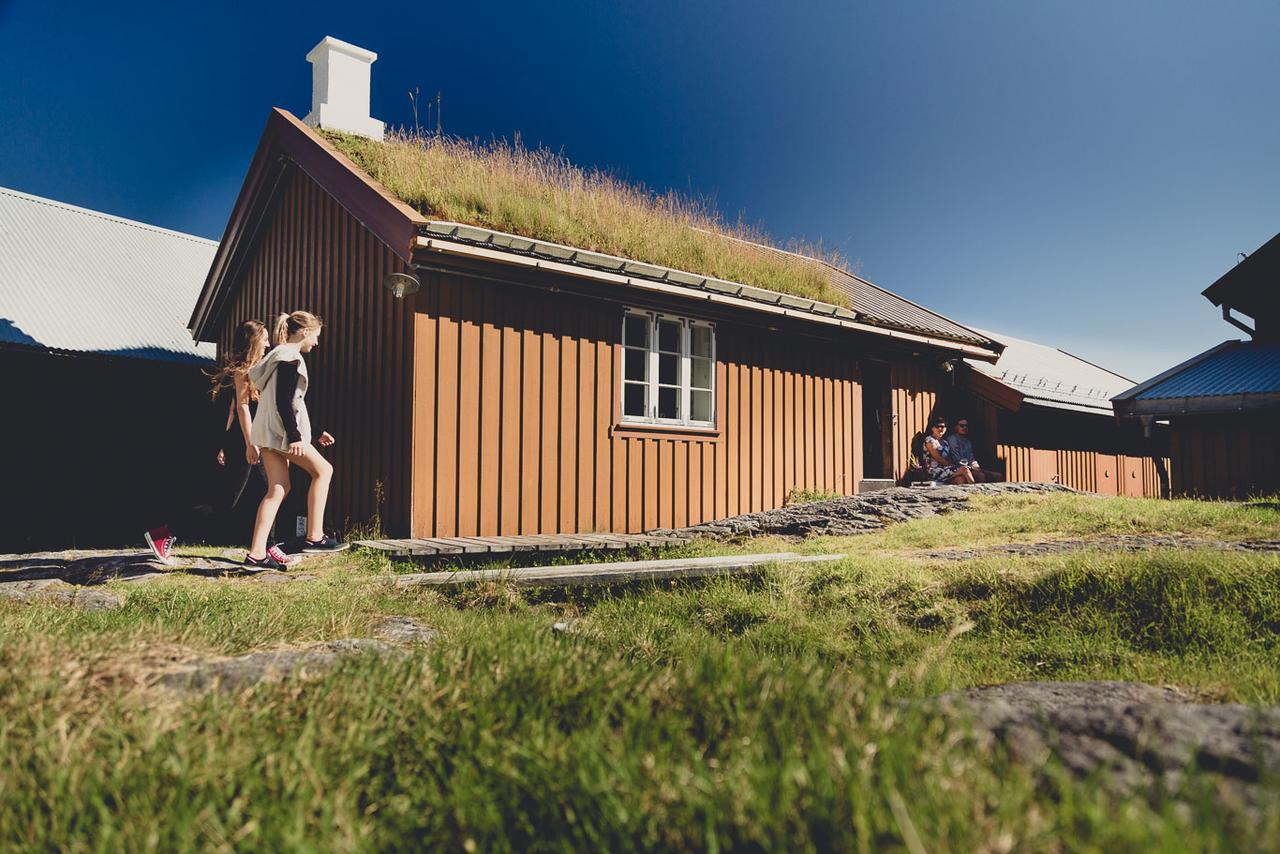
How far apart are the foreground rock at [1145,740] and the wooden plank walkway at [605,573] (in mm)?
3416

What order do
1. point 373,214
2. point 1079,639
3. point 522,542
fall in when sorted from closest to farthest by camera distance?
point 1079,639, point 522,542, point 373,214

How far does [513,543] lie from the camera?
6953 millimetres

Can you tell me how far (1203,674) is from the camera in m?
3.09

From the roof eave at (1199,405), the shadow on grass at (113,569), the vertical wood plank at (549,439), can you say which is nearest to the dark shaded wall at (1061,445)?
the roof eave at (1199,405)

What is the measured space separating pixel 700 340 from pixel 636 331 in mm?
904

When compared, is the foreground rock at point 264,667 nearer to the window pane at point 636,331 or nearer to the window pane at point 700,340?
the window pane at point 636,331

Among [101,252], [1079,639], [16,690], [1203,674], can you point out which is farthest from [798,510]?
[101,252]

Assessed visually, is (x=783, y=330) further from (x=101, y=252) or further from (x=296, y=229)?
(x=101, y=252)

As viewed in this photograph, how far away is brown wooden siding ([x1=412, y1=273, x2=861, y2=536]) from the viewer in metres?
7.64

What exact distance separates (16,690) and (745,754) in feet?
6.43

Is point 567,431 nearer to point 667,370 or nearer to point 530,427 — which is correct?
point 530,427

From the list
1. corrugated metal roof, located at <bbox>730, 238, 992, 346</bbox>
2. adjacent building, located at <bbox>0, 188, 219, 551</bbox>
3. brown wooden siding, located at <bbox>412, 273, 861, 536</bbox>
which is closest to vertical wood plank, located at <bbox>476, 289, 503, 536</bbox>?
brown wooden siding, located at <bbox>412, 273, 861, 536</bbox>

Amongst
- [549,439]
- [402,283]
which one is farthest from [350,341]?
[549,439]

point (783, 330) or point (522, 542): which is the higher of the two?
point (783, 330)
